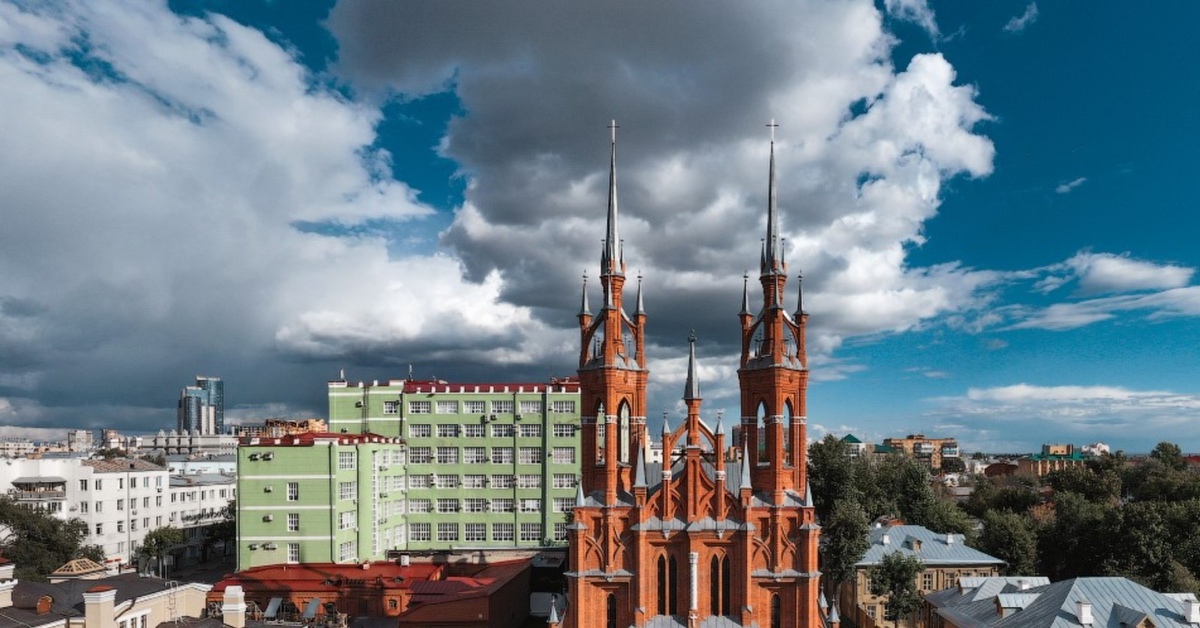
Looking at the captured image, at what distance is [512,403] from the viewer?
78625 mm

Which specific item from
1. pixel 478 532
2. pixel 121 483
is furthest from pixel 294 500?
pixel 121 483

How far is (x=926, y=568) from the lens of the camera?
62969 mm

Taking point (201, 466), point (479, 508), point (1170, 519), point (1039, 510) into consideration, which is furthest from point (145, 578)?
point (201, 466)

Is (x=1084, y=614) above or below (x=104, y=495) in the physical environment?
above

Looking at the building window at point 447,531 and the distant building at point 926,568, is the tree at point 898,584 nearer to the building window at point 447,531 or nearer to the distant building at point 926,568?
the distant building at point 926,568

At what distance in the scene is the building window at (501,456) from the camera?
78000 millimetres

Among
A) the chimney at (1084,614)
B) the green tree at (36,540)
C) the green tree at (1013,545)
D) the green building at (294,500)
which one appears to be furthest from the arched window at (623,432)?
the green tree at (36,540)

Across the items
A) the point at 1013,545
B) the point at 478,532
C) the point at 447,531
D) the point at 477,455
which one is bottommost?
the point at 478,532

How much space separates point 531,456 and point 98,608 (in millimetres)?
46276

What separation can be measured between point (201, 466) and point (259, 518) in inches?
3191

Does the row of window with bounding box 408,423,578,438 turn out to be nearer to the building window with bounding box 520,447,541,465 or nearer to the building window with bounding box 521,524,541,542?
the building window with bounding box 520,447,541,465

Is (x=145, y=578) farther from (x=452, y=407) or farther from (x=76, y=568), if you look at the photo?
(x=452, y=407)

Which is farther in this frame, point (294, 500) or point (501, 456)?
point (501, 456)

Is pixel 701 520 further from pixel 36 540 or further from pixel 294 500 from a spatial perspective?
pixel 36 540
